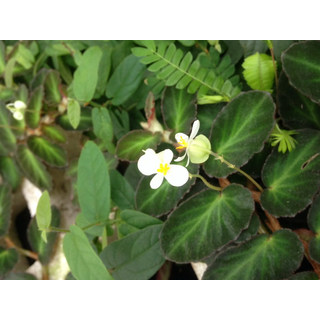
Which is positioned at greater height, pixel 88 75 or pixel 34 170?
pixel 88 75

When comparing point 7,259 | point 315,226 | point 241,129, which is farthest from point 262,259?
point 7,259

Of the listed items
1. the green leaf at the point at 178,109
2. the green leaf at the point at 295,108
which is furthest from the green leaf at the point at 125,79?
the green leaf at the point at 295,108

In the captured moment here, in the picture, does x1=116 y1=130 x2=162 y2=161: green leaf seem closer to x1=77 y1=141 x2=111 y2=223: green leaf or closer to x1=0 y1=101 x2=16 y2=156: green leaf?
x1=77 y1=141 x2=111 y2=223: green leaf

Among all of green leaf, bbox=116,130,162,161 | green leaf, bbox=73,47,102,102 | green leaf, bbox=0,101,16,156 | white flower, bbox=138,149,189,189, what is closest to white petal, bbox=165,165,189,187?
white flower, bbox=138,149,189,189

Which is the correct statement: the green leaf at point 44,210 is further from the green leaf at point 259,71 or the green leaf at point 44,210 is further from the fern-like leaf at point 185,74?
the green leaf at point 259,71

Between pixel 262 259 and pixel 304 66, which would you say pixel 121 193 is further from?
pixel 304 66

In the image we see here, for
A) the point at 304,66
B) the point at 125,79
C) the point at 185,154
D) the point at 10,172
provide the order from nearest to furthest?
the point at 185,154 → the point at 304,66 → the point at 125,79 → the point at 10,172

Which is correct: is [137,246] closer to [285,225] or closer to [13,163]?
[285,225]
